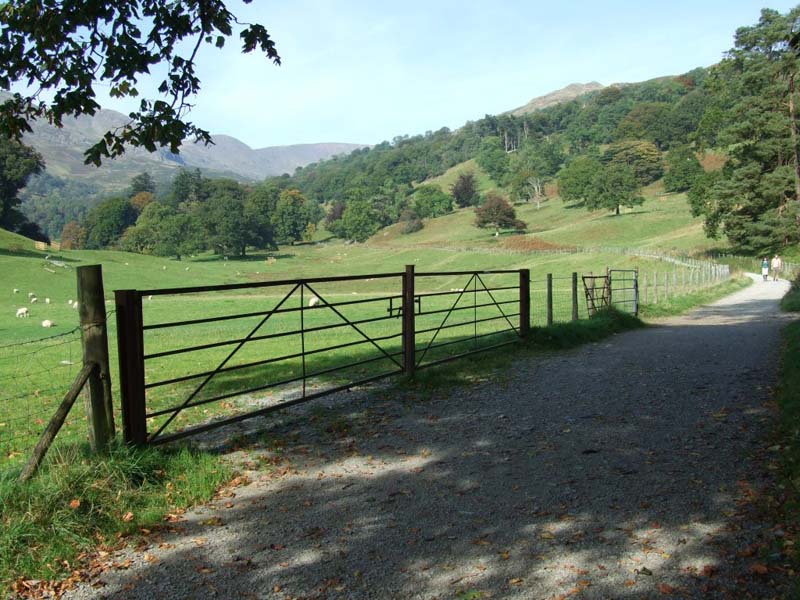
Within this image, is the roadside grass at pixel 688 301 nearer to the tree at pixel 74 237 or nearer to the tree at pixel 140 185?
the tree at pixel 74 237

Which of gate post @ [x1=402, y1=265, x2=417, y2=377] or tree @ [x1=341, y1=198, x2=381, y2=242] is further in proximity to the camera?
tree @ [x1=341, y1=198, x2=381, y2=242]

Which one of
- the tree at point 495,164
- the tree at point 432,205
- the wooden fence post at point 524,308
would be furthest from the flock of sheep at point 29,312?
the tree at point 495,164

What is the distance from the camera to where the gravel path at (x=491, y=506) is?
3930mm

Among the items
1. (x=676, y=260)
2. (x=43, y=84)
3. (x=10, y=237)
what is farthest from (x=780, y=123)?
(x=10, y=237)

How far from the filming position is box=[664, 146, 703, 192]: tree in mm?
118312

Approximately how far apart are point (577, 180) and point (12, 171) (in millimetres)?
97618

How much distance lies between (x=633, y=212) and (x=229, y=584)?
114m

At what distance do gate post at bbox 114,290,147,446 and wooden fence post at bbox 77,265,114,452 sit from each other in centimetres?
Result: 22

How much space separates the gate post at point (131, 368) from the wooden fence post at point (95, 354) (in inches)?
8.8

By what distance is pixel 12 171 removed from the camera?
277 feet

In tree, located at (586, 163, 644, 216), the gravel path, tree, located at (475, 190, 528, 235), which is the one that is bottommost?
the gravel path

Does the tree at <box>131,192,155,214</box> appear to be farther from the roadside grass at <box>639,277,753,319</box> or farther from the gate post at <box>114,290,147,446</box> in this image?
the gate post at <box>114,290,147,446</box>

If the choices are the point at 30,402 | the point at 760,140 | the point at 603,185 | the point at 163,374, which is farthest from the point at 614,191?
the point at 30,402

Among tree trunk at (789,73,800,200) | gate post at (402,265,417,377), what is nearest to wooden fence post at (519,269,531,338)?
gate post at (402,265,417,377)
